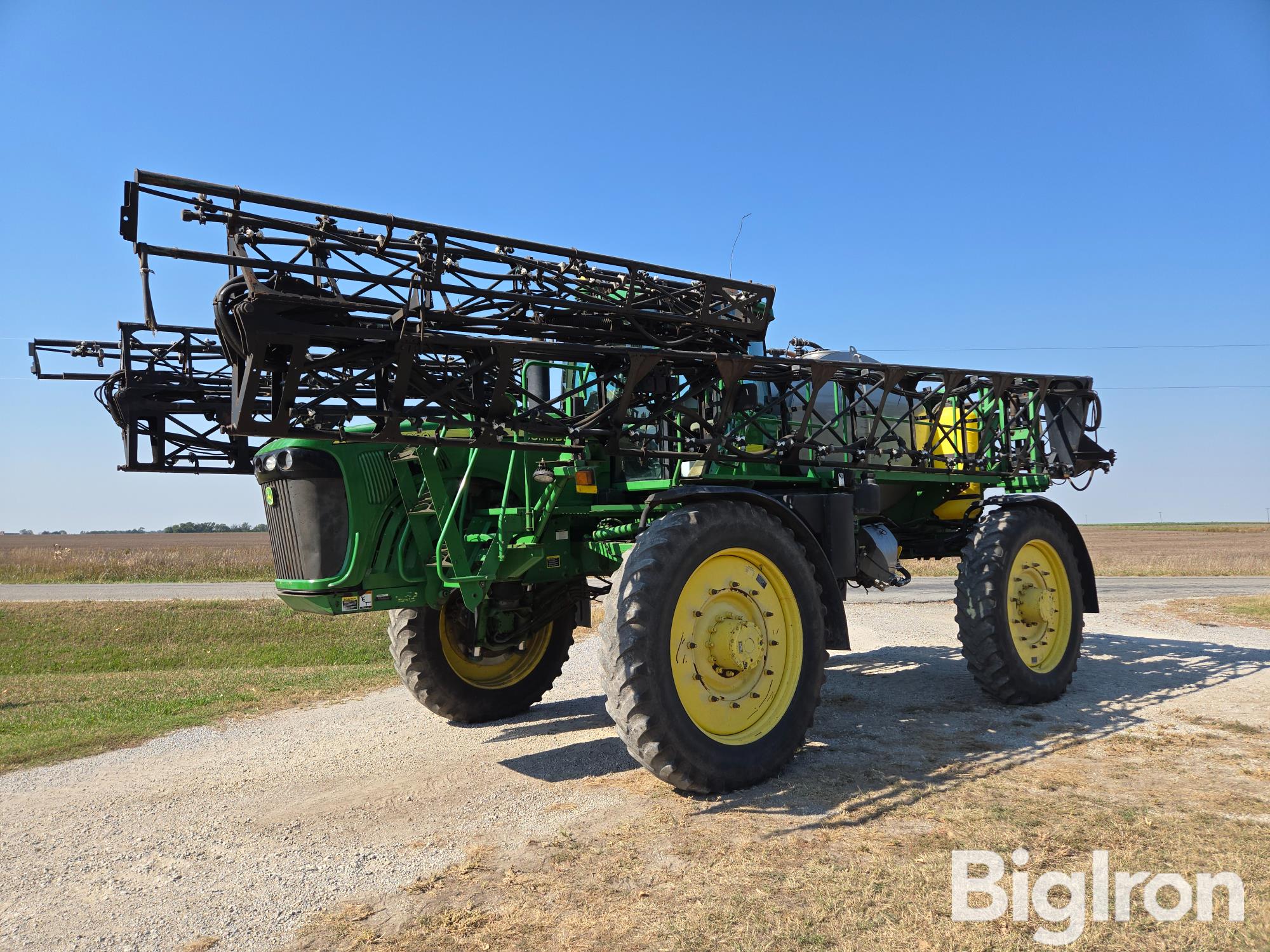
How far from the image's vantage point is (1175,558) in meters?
33.9

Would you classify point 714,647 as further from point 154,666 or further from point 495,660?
point 154,666

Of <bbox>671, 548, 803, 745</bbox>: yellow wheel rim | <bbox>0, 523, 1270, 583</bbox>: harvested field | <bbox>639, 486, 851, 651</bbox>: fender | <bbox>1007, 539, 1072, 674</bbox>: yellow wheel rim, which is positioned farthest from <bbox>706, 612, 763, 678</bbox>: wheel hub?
<bbox>0, 523, 1270, 583</bbox>: harvested field

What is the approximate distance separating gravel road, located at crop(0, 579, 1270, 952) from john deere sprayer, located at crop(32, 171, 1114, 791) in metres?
0.56

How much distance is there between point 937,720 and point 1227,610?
11.0 meters

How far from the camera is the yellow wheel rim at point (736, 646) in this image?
18.1 ft

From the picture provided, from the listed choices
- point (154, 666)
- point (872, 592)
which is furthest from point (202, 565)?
point (872, 592)

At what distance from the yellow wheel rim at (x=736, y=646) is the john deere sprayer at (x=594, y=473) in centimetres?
2

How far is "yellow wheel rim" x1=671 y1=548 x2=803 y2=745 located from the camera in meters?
5.52

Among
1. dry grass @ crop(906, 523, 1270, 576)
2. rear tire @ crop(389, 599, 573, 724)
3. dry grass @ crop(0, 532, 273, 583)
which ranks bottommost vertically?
dry grass @ crop(906, 523, 1270, 576)

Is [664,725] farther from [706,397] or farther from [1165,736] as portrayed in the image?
[1165,736]

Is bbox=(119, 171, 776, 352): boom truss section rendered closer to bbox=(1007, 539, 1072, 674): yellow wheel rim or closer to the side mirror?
the side mirror

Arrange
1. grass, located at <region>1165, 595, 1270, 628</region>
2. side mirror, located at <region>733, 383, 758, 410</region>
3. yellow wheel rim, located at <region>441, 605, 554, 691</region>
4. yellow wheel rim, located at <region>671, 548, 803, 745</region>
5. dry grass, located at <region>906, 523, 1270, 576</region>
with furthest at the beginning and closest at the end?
dry grass, located at <region>906, 523, 1270, 576</region>, grass, located at <region>1165, 595, 1270, 628</region>, yellow wheel rim, located at <region>441, 605, 554, 691</region>, side mirror, located at <region>733, 383, 758, 410</region>, yellow wheel rim, located at <region>671, 548, 803, 745</region>

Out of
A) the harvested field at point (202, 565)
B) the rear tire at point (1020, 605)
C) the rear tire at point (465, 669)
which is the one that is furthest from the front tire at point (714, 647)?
the harvested field at point (202, 565)

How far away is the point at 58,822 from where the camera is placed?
538 cm
